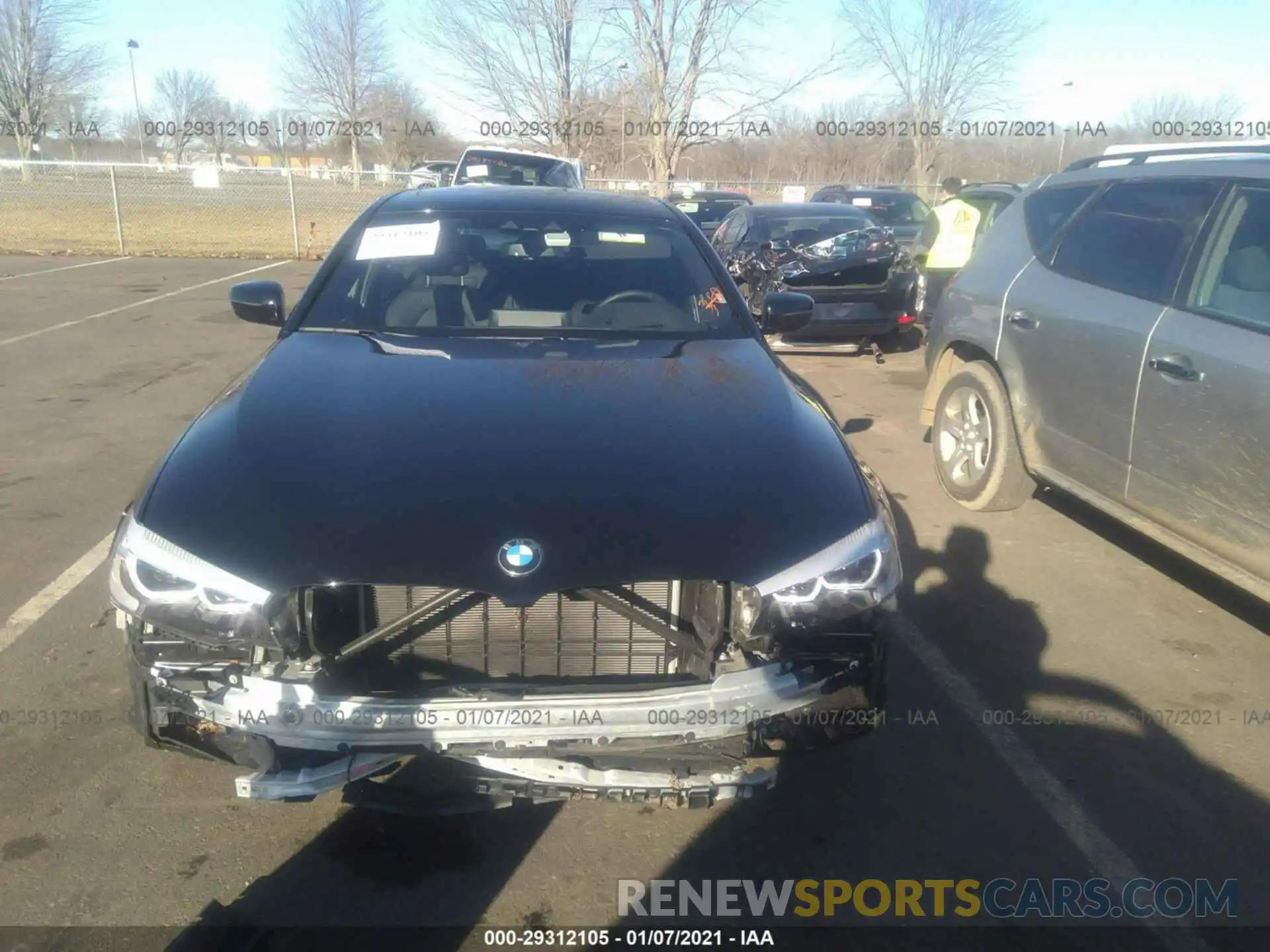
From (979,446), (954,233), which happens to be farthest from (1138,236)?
(954,233)

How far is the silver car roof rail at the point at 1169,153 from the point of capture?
158 inches

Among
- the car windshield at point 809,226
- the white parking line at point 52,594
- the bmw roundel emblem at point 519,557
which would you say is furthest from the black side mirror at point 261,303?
the car windshield at point 809,226

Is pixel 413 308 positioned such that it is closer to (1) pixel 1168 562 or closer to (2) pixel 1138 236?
(2) pixel 1138 236

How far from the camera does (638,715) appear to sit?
2166mm

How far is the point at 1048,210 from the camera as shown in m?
5.07

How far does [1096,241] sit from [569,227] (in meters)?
2.46

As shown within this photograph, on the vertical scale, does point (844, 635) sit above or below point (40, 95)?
below

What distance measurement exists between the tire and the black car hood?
232 centimetres

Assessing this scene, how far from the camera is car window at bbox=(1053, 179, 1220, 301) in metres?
4.00

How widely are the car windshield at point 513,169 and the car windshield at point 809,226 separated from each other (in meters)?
6.96

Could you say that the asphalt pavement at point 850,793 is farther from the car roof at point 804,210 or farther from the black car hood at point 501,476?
the car roof at point 804,210

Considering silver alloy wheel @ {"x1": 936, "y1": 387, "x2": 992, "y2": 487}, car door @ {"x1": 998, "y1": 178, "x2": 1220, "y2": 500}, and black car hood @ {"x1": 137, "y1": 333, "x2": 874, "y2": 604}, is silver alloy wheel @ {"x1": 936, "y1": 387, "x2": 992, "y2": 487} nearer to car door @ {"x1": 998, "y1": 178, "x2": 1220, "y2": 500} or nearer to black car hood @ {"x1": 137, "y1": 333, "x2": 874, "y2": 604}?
car door @ {"x1": 998, "y1": 178, "x2": 1220, "y2": 500}

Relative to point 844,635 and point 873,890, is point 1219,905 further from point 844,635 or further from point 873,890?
point 844,635

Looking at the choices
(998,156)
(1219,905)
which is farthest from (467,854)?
(998,156)
